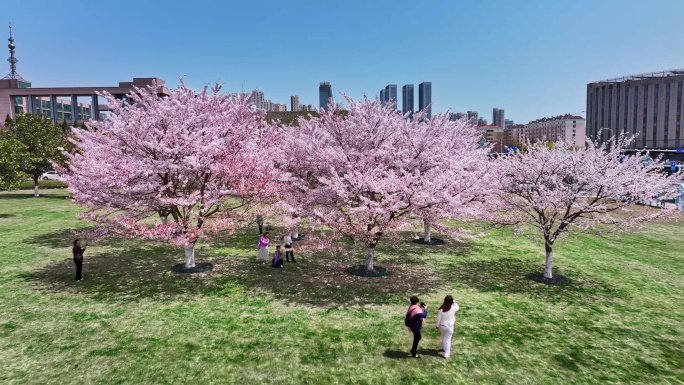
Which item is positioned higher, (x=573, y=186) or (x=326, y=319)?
(x=573, y=186)

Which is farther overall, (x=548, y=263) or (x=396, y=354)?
(x=548, y=263)

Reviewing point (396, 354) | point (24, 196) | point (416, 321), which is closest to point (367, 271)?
point (396, 354)

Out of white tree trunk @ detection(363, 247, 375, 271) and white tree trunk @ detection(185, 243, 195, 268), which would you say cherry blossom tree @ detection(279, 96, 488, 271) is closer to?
white tree trunk @ detection(363, 247, 375, 271)

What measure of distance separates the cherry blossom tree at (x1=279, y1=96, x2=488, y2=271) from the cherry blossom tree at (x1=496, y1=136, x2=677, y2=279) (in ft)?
9.20

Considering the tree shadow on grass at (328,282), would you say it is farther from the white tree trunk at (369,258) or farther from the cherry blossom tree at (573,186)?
the cherry blossom tree at (573,186)

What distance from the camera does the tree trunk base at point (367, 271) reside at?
17734mm

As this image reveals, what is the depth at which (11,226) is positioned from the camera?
26.5m

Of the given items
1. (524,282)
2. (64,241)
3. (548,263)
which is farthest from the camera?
(64,241)

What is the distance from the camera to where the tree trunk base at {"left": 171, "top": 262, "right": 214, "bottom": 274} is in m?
17.9

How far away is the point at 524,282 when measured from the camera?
1723cm

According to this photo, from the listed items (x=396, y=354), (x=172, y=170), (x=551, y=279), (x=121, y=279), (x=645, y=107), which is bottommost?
(x=396, y=354)

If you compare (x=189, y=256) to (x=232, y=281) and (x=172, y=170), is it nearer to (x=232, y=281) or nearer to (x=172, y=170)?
(x=232, y=281)

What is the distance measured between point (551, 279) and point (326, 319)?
35.3 ft

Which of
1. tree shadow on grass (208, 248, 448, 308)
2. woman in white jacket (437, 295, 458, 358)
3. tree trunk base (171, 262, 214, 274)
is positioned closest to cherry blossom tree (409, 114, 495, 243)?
tree shadow on grass (208, 248, 448, 308)
